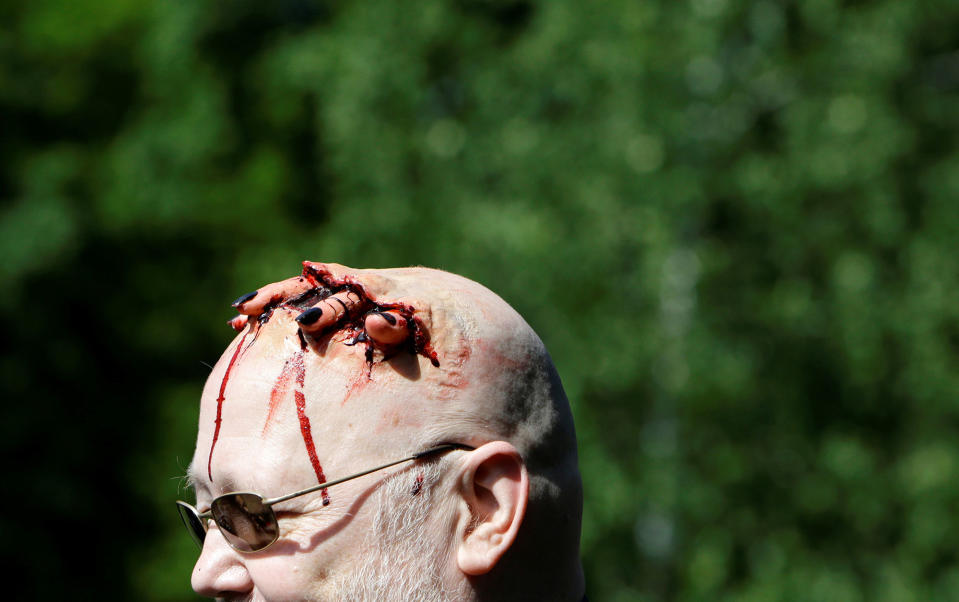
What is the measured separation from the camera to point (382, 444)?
1.89 metres

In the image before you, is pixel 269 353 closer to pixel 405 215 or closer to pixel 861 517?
pixel 405 215

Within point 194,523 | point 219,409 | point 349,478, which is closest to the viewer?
point 349,478

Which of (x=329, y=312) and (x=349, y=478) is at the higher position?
(x=329, y=312)

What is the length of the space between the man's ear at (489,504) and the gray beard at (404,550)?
46mm

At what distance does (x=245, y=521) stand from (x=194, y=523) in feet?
1.02

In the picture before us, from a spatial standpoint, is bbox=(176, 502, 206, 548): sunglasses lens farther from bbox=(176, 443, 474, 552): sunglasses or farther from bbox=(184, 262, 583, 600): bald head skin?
bbox=(176, 443, 474, 552): sunglasses

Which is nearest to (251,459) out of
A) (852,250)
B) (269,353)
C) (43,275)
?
(269,353)

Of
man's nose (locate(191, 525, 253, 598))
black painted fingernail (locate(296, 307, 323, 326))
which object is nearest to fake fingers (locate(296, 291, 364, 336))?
black painted fingernail (locate(296, 307, 323, 326))

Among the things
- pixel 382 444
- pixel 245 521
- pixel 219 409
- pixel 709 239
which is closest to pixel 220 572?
pixel 245 521

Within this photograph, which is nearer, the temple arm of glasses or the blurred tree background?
the temple arm of glasses

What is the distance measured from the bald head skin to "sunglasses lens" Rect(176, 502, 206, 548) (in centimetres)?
6

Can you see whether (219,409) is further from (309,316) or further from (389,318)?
(389,318)

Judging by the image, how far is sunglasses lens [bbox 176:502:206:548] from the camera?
2113 mm

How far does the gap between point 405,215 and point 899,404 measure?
4.56m
